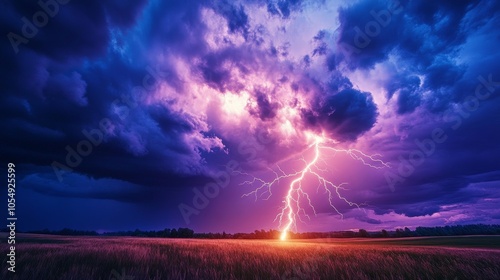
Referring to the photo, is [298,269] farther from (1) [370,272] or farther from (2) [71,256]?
(2) [71,256]

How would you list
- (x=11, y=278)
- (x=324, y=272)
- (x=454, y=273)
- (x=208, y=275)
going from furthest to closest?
(x=454, y=273) < (x=324, y=272) < (x=208, y=275) < (x=11, y=278)

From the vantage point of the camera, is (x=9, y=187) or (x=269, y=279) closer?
(x=269, y=279)

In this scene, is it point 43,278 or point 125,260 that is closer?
point 43,278

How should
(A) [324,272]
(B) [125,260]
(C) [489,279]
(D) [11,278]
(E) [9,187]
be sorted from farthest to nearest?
(E) [9,187], (B) [125,260], (A) [324,272], (C) [489,279], (D) [11,278]

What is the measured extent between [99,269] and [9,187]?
3.55m

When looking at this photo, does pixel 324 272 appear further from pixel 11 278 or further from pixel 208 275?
pixel 11 278

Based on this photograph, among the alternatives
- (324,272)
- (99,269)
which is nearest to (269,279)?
(324,272)

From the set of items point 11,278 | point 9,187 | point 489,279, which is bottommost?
point 489,279

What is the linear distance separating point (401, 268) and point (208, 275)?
4348 mm

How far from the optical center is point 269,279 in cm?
436

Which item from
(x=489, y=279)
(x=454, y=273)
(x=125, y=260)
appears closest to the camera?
(x=489, y=279)

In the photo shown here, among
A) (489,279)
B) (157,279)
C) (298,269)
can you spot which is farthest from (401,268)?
(157,279)

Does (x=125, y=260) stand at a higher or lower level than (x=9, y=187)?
lower

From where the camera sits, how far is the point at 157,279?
366cm
